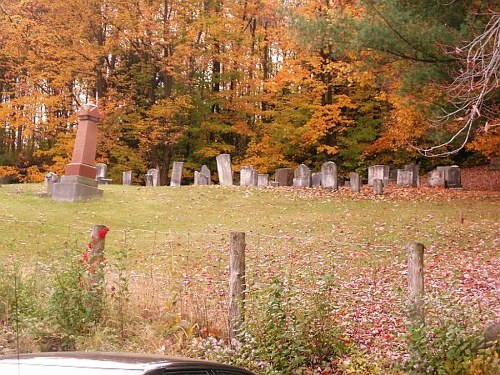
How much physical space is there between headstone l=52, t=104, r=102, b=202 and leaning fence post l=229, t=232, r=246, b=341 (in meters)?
12.9

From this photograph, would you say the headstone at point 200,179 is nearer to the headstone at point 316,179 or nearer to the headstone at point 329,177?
the headstone at point 316,179

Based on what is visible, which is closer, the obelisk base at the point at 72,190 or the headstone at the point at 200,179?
the obelisk base at the point at 72,190

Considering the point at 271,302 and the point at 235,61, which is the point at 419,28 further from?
the point at 235,61

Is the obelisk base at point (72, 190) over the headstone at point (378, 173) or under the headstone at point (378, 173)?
under

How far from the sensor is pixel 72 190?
1934 cm

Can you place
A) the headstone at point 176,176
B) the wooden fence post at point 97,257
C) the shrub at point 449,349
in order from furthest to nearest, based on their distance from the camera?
the headstone at point 176,176 → the wooden fence post at point 97,257 → the shrub at point 449,349

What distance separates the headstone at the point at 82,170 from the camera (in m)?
19.4

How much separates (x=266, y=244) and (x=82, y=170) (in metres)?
8.21

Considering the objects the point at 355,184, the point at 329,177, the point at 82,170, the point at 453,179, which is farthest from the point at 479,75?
the point at 453,179

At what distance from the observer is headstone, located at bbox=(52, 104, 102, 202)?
1941 centimetres

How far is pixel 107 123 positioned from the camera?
108 feet

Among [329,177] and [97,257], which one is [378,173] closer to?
[329,177]

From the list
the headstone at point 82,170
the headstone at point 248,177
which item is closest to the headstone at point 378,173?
the headstone at point 248,177

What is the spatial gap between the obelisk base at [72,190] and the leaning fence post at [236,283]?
12.9m
